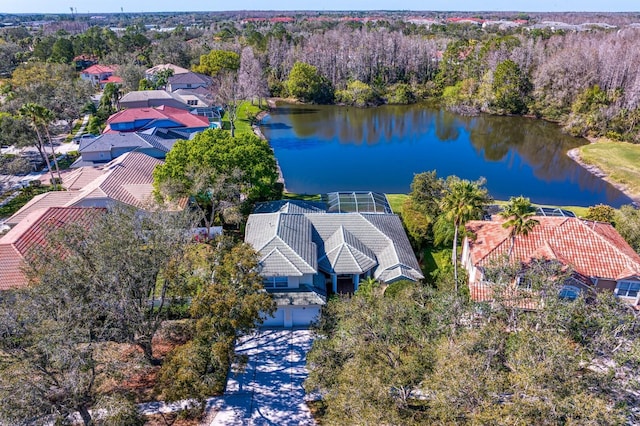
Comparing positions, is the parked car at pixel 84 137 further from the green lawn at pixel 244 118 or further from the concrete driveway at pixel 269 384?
the concrete driveway at pixel 269 384

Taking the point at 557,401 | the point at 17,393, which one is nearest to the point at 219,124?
the point at 17,393

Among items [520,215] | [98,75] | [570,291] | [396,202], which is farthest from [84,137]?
[570,291]

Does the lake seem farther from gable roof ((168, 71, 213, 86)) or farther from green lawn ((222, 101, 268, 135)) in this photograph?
gable roof ((168, 71, 213, 86))

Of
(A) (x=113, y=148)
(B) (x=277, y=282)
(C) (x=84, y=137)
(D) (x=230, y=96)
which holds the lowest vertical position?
(B) (x=277, y=282)

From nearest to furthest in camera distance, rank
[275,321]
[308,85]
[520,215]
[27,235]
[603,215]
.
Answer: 1. [520,215]
2. [275,321]
3. [27,235]
4. [603,215]
5. [308,85]

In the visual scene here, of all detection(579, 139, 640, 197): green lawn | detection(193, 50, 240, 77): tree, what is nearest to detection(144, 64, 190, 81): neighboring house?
detection(193, 50, 240, 77): tree

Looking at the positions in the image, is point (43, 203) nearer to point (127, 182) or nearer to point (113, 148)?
point (127, 182)

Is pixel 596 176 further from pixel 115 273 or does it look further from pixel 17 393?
pixel 17 393
